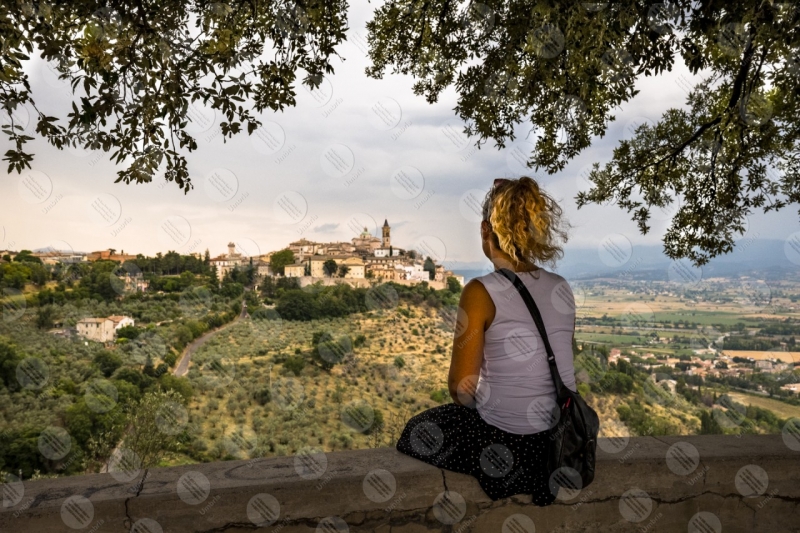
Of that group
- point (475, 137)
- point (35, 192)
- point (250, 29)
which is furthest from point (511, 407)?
point (35, 192)

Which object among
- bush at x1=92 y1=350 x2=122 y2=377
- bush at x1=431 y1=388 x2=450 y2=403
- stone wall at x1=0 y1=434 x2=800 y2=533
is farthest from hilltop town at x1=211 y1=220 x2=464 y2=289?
stone wall at x1=0 y1=434 x2=800 y2=533

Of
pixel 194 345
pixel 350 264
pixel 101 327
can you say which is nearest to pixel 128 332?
pixel 101 327

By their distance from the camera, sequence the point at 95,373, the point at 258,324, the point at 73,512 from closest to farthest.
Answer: the point at 73,512, the point at 95,373, the point at 258,324

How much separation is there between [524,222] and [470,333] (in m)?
0.40

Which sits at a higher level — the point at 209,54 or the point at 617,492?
the point at 209,54

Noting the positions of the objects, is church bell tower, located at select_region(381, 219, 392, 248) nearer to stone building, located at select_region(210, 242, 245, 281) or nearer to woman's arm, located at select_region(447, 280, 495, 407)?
stone building, located at select_region(210, 242, 245, 281)

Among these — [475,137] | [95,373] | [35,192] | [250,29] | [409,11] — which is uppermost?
[409,11]

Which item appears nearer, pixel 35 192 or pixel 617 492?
pixel 617 492

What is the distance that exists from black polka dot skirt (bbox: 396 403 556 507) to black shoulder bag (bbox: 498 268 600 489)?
0.13 feet

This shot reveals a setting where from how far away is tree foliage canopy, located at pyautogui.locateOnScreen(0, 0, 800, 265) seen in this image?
2820 mm

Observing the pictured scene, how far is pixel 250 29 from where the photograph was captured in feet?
13.0

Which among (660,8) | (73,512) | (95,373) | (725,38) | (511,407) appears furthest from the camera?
(95,373)

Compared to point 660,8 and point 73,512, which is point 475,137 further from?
point 73,512

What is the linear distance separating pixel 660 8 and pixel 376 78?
3520 millimetres
